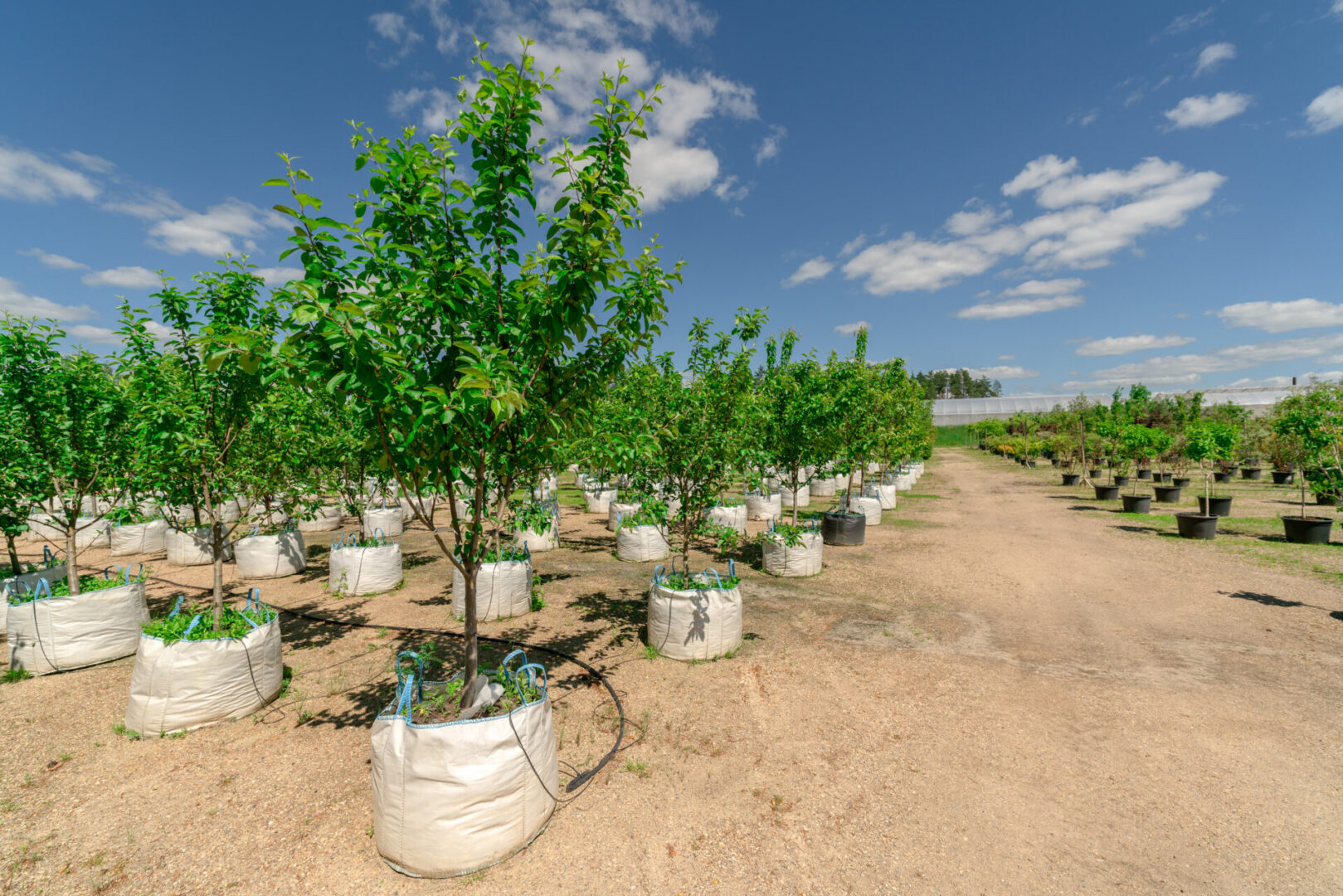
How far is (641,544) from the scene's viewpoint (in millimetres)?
11875

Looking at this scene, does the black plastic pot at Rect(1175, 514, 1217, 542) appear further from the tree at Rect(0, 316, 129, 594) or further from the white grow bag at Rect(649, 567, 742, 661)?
the tree at Rect(0, 316, 129, 594)

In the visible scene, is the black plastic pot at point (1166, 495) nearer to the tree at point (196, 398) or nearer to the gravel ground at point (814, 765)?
the gravel ground at point (814, 765)

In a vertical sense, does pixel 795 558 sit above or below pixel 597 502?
below

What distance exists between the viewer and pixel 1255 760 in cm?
456

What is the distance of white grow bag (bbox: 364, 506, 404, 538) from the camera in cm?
1436

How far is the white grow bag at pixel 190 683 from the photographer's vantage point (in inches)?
190

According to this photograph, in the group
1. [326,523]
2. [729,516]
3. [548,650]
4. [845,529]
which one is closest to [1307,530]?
[845,529]

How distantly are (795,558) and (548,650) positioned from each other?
572cm

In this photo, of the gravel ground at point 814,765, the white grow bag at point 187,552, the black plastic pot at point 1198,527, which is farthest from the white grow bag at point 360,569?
the black plastic pot at point 1198,527

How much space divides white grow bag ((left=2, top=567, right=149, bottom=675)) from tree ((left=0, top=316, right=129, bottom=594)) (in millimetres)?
525

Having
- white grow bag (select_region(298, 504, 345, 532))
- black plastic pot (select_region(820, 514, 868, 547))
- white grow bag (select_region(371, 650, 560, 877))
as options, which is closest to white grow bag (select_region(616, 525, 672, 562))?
black plastic pot (select_region(820, 514, 868, 547))

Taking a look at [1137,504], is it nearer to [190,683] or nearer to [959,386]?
[190,683]

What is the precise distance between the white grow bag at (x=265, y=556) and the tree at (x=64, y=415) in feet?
11.2

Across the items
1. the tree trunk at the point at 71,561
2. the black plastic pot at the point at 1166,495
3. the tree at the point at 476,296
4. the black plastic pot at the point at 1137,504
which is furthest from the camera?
the black plastic pot at the point at 1166,495
